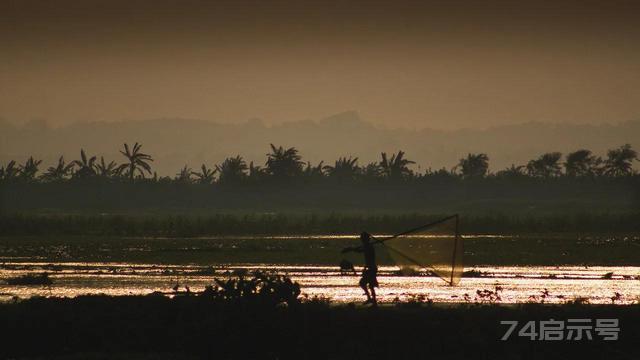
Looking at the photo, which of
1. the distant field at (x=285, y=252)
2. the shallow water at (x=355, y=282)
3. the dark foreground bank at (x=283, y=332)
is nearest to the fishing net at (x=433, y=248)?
the shallow water at (x=355, y=282)

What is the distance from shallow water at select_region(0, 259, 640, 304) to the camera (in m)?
39.9

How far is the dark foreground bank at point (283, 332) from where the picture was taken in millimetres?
28391

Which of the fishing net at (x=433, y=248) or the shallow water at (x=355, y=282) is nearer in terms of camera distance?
the fishing net at (x=433, y=248)

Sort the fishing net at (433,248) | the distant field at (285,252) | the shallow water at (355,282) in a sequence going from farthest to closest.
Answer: the distant field at (285,252) → the shallow water at (355,282) → the fishing net at (433,248)

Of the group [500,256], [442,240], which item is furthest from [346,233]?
[442,240]

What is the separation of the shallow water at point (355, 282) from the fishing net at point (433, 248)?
1.11m

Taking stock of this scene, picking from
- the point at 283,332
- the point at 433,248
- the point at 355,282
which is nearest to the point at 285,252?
the point at 355,282

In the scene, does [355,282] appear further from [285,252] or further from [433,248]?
[285,252]

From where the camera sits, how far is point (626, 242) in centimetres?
9288

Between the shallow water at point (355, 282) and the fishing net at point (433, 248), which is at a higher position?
the fishing net at point (433, 248)

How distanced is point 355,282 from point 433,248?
11541 mm

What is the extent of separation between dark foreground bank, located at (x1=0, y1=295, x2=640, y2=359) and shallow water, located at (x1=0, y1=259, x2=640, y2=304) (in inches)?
238

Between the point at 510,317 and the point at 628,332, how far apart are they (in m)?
2.72

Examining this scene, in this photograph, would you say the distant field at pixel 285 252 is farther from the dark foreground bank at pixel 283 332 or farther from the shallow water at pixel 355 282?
the dark foreground bank at pixel 283 332
